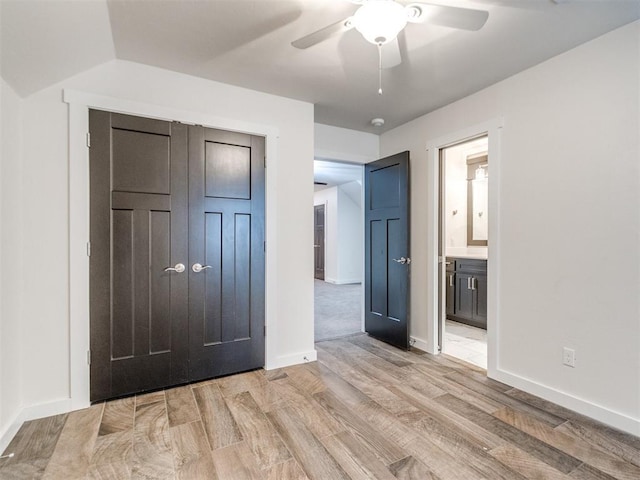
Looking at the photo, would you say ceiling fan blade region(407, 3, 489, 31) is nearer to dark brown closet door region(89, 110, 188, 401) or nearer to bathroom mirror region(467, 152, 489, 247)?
dark brown closet door region(89, 110, 188, 401)

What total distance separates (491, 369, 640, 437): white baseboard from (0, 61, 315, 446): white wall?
1.68 m

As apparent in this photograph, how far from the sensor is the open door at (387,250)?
3373 mm

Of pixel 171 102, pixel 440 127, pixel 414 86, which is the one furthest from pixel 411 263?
pixel 171 102

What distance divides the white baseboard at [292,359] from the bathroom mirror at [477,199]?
3.03m

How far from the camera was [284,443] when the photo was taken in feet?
5.99

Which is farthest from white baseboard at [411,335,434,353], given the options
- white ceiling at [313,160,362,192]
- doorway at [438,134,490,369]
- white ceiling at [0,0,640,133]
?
white ceiling at [313,160,362,192]

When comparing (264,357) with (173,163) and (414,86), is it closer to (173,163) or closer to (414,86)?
(173,163)

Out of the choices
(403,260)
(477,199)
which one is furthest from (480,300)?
(477,199)

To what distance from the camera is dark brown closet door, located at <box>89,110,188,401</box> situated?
2.23m

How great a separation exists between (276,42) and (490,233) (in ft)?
7.22

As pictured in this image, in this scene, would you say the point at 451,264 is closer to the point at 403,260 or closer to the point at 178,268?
the point at 403,260

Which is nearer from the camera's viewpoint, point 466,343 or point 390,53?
point 390,53

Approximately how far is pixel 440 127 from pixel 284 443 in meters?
2.98

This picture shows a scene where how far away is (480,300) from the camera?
402 centimetres
